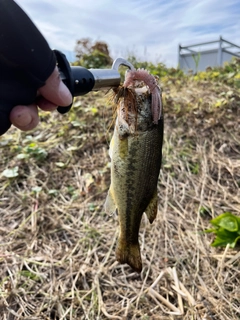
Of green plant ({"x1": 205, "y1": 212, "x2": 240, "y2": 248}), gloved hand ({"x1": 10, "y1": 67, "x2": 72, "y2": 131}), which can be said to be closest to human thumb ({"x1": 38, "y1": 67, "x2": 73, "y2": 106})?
gloved hand ({"x1": 10, "y1": 67, "x2": 72, "y2": 131})

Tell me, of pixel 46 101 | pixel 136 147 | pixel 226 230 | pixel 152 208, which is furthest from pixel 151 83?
pixel 226 230

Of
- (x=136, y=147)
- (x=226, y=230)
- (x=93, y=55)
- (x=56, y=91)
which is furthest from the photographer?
(x=93, y=55)

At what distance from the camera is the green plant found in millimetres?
Result: 2969

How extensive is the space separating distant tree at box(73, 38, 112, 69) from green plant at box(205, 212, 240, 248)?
4.16 m

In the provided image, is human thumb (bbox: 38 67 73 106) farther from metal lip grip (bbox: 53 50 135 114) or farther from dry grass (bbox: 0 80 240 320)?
dry grass (bbox: 0 80 240 320)

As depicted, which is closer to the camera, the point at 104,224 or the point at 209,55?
the point at 104,224

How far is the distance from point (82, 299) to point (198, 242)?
1.04 metres

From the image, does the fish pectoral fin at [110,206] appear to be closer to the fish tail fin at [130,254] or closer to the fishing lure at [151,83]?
the fish tail fin at [130,254]

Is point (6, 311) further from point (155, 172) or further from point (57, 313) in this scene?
point (155, 172)

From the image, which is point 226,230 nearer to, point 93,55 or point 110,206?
point 110,206

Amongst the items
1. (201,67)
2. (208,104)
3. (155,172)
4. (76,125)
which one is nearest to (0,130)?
(155,172)

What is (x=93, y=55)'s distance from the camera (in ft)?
21.9

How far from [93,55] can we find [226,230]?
4.54 metres

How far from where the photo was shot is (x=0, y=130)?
1.31m
